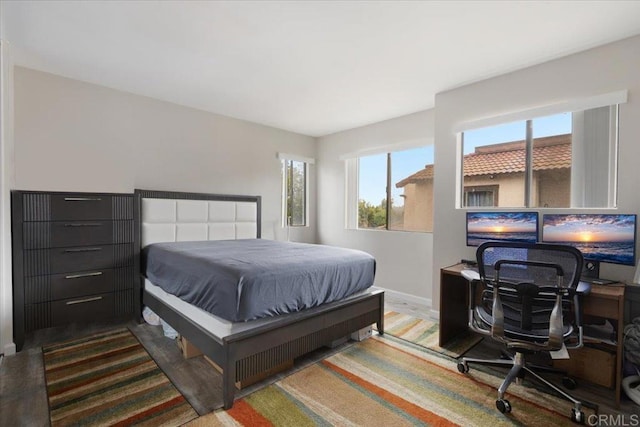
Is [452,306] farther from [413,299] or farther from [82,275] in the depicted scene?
[82,275]

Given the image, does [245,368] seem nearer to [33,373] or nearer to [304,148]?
[33,373]

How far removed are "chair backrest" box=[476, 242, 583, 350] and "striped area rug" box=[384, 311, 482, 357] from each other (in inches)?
32.7

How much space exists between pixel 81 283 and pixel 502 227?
3994mm

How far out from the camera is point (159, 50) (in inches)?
97.6

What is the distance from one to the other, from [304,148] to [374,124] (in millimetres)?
1333

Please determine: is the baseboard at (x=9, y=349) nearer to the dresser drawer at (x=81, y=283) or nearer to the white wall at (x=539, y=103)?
the dresser drawer at (x=81, y=283)

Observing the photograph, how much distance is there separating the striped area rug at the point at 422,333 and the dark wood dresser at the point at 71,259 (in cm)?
270

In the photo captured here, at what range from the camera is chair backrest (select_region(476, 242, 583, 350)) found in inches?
67.4

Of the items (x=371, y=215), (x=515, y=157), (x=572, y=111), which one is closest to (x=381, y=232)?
(x=371, y=215)

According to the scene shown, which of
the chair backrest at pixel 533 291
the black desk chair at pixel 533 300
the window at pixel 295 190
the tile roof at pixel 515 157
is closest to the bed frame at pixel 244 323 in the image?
the window at pixel 295 190

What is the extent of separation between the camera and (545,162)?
2791 mm

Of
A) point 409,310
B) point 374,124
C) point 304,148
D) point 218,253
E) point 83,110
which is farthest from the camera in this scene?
point 304,148

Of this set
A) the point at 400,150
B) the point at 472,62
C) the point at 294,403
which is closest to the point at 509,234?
the point at 472,62

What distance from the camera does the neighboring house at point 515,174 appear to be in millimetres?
2697
